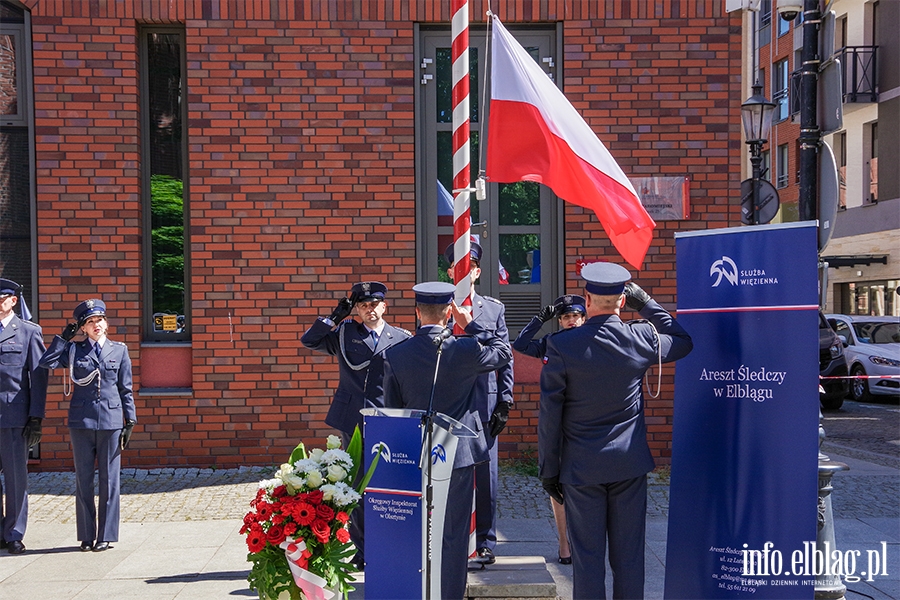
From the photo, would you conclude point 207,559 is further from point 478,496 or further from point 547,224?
point 547,224

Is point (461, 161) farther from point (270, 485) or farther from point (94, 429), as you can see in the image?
point (94, 429)

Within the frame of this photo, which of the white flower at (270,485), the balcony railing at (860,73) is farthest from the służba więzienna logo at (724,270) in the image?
the balcony railing at (860,73)

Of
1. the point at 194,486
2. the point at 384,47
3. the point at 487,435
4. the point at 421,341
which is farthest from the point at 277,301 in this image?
the point at 421,341

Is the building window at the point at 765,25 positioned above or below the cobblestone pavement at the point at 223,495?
above

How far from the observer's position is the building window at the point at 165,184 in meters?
9.09

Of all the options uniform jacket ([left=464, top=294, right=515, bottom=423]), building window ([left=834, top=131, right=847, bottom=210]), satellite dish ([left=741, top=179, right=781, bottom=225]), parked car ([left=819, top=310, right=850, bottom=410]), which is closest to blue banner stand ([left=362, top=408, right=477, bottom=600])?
uniform jacket ([left=464, top=294, right=515, bottom=423])

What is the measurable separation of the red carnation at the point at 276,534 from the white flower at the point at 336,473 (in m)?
0.33

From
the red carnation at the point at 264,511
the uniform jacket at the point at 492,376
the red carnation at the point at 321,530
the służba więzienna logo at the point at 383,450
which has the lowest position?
the red carnation at the point at 321,530

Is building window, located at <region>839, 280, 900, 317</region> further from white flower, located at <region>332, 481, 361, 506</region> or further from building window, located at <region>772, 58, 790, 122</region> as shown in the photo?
white flower, located at <region>332, 481, 361, 506</region>

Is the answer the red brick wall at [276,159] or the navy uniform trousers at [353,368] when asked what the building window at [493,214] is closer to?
the red brick wall at [276,159]

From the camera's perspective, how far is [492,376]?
5918 mm

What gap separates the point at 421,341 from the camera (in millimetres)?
4695

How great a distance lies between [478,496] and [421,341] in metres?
1.61

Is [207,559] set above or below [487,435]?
below
